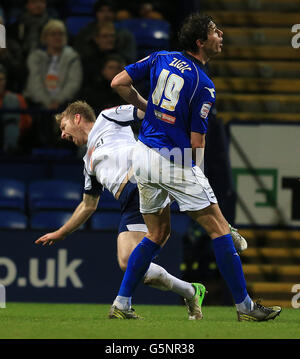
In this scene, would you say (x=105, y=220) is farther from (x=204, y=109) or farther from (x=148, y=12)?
(x=204, y=109)

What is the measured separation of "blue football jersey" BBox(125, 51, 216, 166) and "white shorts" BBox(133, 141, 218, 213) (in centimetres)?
10

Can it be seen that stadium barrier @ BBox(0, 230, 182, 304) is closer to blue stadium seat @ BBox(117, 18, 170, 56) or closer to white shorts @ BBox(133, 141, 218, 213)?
white shorts @ BBox(133, 141, 218, 213)

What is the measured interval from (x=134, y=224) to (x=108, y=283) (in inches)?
103

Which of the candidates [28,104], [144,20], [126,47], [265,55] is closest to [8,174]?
[28,104]

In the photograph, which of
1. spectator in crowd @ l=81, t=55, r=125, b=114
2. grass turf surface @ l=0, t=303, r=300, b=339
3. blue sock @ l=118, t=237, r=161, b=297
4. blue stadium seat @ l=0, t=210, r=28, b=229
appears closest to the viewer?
grass turf surface @ l=0, t=303, r=300, b=339

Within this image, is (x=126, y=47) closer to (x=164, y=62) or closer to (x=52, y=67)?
(x=52, y=67)

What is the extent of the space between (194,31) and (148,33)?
232 inches

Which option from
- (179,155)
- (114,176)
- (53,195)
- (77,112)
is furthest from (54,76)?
(179,155)

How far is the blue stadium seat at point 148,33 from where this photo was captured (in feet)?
39.4

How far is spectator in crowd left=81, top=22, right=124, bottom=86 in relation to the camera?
1090cm

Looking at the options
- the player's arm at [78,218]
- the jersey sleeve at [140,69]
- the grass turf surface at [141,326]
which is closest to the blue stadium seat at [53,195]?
the grass turf surface at [141,326]

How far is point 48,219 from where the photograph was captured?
994 centimetres

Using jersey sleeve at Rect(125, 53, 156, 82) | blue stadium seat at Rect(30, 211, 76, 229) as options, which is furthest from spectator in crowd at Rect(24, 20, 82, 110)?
jersey sleeve at Rect(125, 53, 156, 82)

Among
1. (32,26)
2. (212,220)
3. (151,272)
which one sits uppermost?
(32,26)
